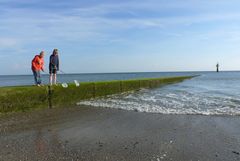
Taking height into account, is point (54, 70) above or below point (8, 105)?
above

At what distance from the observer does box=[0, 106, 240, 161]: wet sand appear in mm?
7501

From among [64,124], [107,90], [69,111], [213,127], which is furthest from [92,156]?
[107,90]

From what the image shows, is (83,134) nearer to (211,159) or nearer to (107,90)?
(211,159)

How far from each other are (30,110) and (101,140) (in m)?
6.78

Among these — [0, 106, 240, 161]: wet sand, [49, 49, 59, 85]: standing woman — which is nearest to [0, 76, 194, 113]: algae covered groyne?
[0, 106, 240, 161]: wet sand

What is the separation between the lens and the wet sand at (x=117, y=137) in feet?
24.6

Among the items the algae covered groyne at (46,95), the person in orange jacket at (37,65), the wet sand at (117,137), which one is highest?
the person in orange jacket at (37,65)

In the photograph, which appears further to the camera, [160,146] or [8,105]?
[8,105]

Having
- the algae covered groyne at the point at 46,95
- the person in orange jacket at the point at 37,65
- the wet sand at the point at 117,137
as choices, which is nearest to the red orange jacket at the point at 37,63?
the person in orange jacket at the point at 37,65

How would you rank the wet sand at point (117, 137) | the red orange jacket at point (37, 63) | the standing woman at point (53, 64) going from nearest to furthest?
the wet sand at point (117, 137) < the red orange jacket at point (37, 63) < the standing woman at point (53, 64)

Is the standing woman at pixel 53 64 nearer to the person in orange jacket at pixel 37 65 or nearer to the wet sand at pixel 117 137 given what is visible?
the person in orange jacket at pixel 37 65

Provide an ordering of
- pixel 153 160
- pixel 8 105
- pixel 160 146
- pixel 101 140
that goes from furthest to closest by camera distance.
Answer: pixel 8 105 < pixel 101 140 < pixel 160 146 < pixel 153 160

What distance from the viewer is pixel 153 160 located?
7113 mm

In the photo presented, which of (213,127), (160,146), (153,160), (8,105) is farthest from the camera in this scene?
(8,105)
